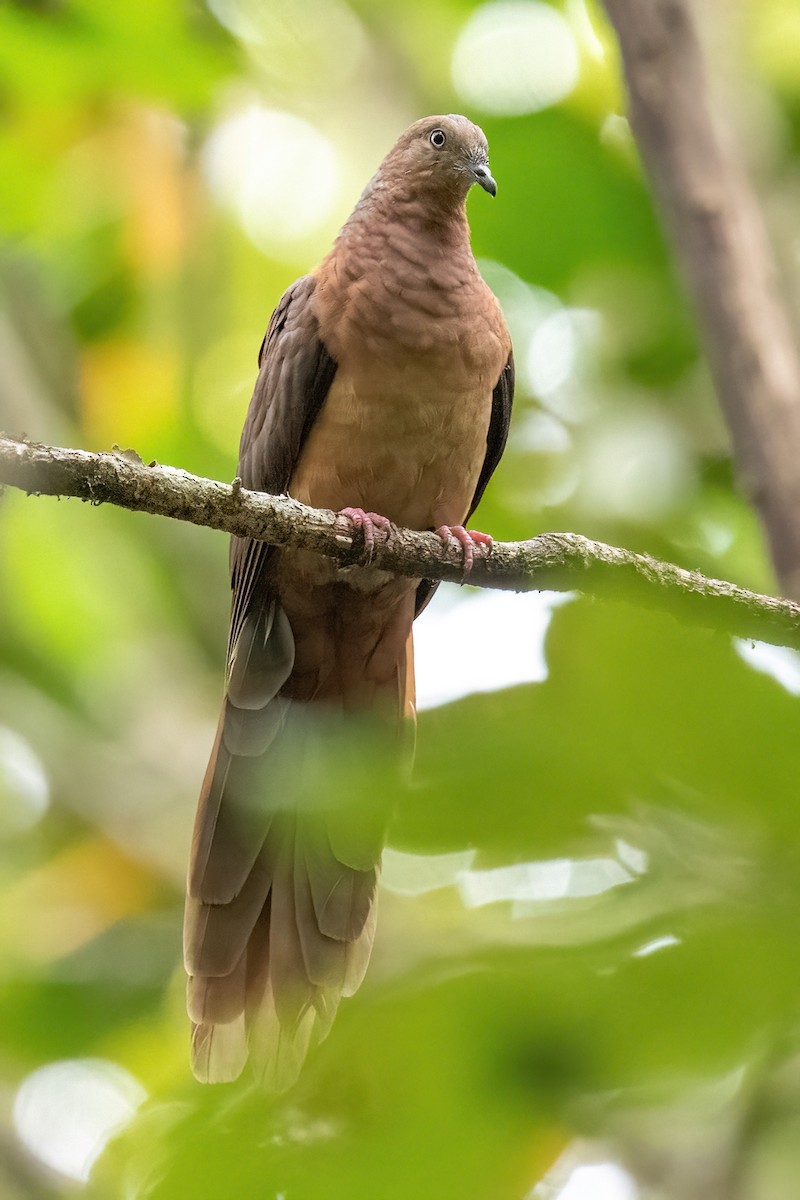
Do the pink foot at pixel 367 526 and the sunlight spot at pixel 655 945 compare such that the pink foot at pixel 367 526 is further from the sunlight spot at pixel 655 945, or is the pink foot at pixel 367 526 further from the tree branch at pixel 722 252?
the sunlight spot at pixel 655 945

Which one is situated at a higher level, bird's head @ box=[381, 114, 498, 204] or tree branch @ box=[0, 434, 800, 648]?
bird's head @ box=[381, 114, 498, 204]

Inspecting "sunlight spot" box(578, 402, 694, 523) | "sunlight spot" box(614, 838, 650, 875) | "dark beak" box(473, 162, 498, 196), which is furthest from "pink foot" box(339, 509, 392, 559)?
"sunlight spot" box(614, 838, 650, 875)

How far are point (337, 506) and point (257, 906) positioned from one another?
49.7 inches

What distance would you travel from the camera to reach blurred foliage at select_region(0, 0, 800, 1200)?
0.64 meters

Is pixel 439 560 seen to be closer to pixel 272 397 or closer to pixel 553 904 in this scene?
pixel 272 397

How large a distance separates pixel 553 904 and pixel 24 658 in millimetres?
5216

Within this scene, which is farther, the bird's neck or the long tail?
the bird's neck

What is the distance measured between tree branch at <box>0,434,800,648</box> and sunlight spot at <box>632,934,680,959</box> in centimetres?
151

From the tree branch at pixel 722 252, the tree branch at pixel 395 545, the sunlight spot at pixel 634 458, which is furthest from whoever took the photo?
the sunlight spot at pixel 634 458

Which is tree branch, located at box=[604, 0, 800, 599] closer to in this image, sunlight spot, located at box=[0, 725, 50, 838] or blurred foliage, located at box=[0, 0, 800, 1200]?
blurred foliage, located at box=[0, 0, 800, 1200]

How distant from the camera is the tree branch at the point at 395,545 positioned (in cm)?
247

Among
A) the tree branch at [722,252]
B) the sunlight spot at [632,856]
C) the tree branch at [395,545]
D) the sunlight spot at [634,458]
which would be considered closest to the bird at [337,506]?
the tree branch at [395,545]

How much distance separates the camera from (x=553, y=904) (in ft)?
2.78

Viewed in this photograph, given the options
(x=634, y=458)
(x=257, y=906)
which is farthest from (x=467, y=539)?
(x=257, y=906)
